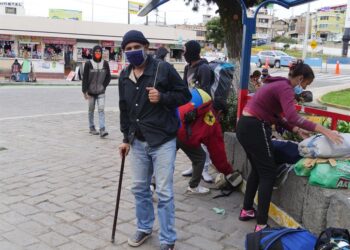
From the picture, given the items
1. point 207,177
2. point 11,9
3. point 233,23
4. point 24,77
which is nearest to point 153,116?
point 207,177

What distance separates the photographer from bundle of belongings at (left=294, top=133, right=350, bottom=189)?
12.0 feet

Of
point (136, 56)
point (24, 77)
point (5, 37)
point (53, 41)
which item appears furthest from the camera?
point (53, 41)

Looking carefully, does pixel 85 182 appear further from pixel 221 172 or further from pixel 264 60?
pixel 264 60

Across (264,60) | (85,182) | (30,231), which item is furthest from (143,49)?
(264,60)

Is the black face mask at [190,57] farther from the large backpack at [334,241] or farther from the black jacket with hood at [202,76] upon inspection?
the large backpack at [334,241]

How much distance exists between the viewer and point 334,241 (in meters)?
2.58

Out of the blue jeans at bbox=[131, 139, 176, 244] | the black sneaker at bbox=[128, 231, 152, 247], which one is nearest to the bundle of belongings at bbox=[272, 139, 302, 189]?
the blue jeans at bbox=[131, 139, 176, 244]

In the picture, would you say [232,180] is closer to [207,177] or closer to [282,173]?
[207,177]

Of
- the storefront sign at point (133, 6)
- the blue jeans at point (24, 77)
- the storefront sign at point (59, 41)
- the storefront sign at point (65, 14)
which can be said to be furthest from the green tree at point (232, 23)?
the storefront sign at point (133, 6)

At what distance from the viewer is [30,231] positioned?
4.18 meters

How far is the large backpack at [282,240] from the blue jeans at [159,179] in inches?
33.1

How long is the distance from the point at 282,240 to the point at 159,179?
1152 mm

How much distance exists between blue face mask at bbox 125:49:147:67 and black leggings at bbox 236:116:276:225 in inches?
44.4

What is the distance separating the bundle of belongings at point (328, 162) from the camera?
3660 millimetres
